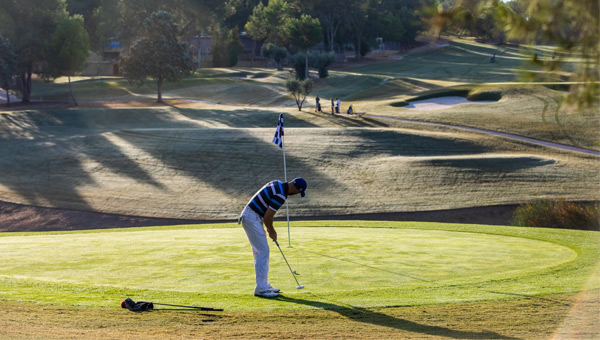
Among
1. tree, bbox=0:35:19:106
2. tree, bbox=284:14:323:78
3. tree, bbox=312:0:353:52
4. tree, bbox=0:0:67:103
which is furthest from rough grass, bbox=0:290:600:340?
tree, bbox=312:0:353:52

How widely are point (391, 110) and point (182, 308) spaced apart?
57949 mm

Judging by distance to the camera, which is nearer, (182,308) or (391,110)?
(182,308)

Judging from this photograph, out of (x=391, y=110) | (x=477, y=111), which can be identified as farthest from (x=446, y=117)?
(x=391, y=110)

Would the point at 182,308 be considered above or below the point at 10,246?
above

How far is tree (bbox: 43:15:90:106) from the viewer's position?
85062 mm

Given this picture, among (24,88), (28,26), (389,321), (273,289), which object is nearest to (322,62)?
(28,26)

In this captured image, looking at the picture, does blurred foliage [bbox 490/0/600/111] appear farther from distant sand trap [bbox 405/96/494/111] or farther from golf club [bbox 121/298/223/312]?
distant sand trap [bbox 405/96/494/111]

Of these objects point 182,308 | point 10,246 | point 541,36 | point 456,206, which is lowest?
point 456,206

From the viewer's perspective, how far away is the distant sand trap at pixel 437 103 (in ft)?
228

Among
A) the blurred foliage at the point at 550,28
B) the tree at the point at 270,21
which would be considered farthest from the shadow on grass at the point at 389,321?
the tree at the point at 270,21

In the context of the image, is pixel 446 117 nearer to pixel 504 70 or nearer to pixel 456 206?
pixel 456 206

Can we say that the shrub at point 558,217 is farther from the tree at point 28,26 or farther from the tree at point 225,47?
the tree at point 225,47

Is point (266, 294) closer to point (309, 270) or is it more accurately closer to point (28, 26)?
point (309, 270)

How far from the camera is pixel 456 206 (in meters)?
38.9
